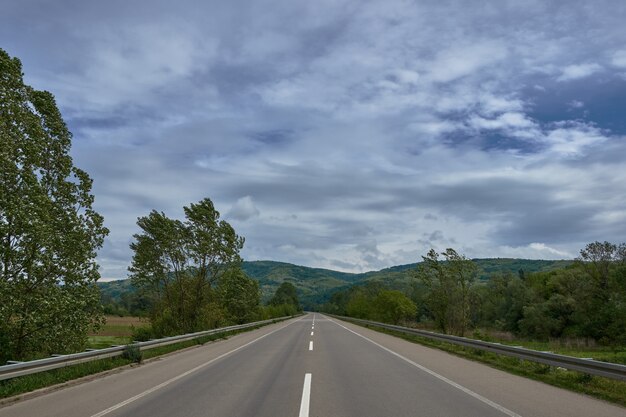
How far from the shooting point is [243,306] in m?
60.2

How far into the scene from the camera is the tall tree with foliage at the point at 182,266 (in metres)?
34.9

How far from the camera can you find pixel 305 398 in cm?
834

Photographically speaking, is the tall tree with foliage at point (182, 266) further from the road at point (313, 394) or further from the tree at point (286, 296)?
the tree at point (286, 296)

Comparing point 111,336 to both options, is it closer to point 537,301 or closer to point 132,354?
point 132,354

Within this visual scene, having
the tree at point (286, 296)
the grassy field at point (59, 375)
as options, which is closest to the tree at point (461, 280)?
the grassy field at point (59, 375)

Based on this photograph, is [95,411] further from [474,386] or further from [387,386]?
[474,386]

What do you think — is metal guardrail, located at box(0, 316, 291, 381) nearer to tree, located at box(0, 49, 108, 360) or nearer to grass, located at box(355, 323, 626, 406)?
tree, located at box(0, 49, 108, 360)

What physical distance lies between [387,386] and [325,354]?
7.93m

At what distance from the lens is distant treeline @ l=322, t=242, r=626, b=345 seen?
34.3m


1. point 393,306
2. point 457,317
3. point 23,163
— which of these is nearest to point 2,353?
point 23,163

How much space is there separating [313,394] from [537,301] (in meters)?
70.7


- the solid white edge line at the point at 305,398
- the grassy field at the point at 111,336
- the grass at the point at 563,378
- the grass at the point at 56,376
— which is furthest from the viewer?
the grassy field at the point at 111,336

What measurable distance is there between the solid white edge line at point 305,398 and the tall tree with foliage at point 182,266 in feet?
83.7

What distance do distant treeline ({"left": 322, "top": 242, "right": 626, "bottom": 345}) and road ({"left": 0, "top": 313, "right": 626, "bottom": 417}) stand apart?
2112cm
